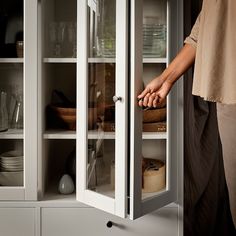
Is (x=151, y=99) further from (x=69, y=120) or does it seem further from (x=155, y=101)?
(x=69, y=120)

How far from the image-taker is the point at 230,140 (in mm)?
1362

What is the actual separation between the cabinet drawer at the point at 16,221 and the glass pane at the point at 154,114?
1.67 ft

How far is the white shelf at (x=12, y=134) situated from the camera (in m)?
1.50

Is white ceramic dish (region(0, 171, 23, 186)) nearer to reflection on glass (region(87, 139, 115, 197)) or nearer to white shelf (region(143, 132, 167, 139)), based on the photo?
reflection on glass (region(87, 139, 115, 197))

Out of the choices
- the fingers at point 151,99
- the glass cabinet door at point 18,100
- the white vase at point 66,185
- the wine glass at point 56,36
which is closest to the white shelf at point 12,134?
the glass cabinet door at point 18,100

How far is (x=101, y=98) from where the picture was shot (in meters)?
1.36

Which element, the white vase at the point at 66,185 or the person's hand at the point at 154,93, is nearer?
the person's hand at the point at 154,93

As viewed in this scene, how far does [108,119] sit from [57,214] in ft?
1.58

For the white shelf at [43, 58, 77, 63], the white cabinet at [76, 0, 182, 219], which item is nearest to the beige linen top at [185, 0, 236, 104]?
the white cabinet at [76, 0, 182, 219]

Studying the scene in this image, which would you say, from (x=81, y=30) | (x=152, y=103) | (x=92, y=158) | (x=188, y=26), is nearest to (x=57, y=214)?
(x=92, y=158)

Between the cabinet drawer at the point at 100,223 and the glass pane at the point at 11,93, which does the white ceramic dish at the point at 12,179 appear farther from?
the cabinet drawer at the point at 100,223

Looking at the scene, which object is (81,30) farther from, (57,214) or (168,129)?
(57,214)

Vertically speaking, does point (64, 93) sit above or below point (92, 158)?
above

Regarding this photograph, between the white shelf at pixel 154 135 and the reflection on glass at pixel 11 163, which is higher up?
the white shelf at pixel 154 135
